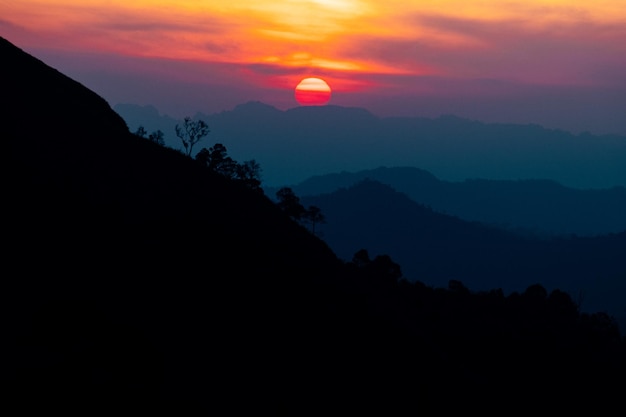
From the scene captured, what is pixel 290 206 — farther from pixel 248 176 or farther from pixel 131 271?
pixel 131 271

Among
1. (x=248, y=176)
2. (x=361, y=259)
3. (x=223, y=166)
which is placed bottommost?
(x=361, y=259)

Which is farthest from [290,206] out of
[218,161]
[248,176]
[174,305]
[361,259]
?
[174,305]

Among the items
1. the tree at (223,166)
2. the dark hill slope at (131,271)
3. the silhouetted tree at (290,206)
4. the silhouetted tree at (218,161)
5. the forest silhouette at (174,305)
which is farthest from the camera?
the silhouetted tree at (290,206)

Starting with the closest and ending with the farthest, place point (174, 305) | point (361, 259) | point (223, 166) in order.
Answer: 1. point (174, 305)
2. point (223, 166)
3. point (361, 259)

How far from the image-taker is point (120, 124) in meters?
86.1

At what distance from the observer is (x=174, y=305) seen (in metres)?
48.2

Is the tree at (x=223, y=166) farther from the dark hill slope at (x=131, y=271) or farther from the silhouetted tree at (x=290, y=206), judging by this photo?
the dark hill slope at (x=131, y=271)

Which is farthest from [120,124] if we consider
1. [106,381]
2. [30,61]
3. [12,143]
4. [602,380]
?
[602,380]

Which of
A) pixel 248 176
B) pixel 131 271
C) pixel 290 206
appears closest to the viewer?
pixel 131 271

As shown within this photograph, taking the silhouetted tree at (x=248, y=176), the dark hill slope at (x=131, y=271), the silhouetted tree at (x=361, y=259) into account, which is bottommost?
the silhouetted tree at (x=361, y=259)

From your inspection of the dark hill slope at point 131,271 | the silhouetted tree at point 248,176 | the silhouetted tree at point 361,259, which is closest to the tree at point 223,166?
the silhouetted tree at point 248,176

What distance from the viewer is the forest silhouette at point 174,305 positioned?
3825cm

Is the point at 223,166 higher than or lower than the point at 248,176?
higher

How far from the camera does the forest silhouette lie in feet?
125
